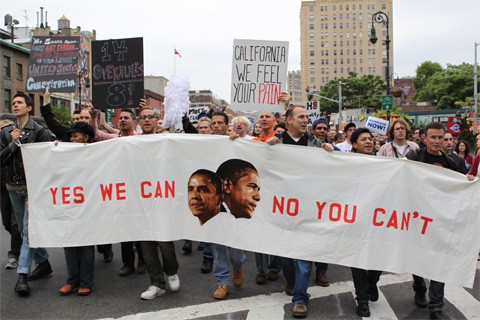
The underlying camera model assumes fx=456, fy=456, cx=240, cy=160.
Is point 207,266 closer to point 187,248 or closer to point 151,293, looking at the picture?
point 187,248

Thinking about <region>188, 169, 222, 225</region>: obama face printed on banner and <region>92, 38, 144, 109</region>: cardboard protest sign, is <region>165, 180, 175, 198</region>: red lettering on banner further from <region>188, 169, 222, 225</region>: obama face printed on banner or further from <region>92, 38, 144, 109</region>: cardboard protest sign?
<region>92, 38, 144, 109</region>: cardboard protest sign

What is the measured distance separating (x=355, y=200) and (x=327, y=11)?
14310 centimetres

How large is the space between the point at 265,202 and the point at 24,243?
105 inches

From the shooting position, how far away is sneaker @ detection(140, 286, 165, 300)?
4.64 metres

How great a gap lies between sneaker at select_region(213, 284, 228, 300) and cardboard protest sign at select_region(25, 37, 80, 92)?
5383mm

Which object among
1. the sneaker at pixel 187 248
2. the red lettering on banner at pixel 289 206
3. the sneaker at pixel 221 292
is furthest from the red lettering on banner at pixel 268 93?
the sneaker at pixel 221 292

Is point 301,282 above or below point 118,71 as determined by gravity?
below

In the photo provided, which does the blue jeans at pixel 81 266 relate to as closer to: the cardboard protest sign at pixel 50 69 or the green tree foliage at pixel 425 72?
the cardboard protest sign at pixel 50 69

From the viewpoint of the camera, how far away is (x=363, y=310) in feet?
14.0

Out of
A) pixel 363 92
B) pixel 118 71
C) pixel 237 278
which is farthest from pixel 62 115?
pixel 363 92

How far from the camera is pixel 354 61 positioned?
136625 mm

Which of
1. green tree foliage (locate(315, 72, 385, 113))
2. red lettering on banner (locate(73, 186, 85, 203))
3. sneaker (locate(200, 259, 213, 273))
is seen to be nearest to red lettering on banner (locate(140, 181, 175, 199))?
red lettering on banner (locate(73, 186, 85, 203))

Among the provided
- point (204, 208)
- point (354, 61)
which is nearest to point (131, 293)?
point (204, 208)

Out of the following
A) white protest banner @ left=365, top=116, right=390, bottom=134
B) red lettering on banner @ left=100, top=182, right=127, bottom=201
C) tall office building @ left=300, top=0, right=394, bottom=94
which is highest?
tall office building @ left=300, top=0, right=394, bottom=94
